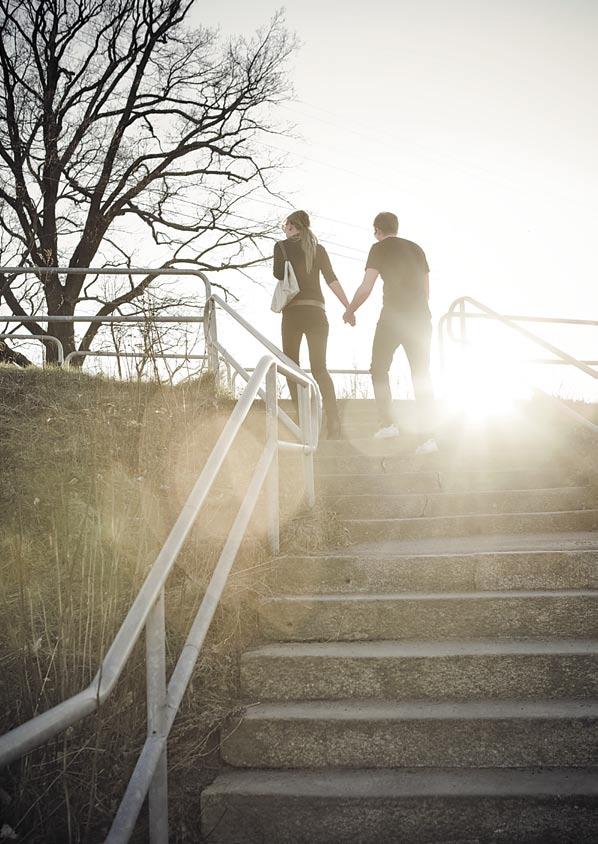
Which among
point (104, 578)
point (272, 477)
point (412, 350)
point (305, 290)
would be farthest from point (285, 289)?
point (104, 578)

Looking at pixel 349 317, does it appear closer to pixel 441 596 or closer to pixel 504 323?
pixel 504 323

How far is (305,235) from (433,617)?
10.6 ft

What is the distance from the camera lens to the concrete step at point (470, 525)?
403cm

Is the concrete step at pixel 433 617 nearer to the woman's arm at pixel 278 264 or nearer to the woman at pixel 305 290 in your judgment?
Answer: the woman at pixel 305 290

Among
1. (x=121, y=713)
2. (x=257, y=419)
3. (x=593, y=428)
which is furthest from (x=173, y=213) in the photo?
(x=121, y=713)

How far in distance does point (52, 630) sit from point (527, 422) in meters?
4.23

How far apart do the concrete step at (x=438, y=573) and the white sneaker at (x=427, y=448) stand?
1.97 m

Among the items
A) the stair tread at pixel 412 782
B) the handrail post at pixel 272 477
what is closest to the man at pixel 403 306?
the handrail post at pixel 272 477

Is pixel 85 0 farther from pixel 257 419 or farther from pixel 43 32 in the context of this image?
pixel 257 419

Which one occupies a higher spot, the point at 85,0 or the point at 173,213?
the point at 85,0

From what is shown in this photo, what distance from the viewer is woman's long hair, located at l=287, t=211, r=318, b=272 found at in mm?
5266

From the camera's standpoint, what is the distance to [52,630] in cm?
297

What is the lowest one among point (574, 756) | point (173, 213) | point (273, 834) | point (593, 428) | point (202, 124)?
point (273, 834)

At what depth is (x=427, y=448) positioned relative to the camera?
523 centimetres
